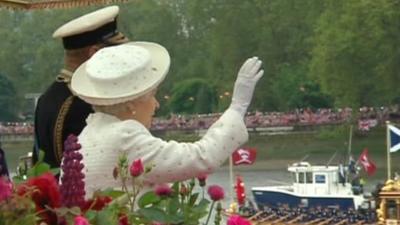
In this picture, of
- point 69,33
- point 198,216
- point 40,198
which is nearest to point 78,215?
point 40,198

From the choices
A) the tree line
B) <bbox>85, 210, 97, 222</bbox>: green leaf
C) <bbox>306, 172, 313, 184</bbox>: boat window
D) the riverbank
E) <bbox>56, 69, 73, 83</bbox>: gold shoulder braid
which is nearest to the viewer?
<bbox>85, 210, 97, 222</bbox>: green leaf

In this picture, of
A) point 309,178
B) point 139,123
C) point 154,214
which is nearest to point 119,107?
point 139,123

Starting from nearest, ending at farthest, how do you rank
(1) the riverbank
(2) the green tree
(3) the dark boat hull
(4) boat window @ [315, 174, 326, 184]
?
(3) the dark boat hull → (4) boat window @ [315, 174, 326, 184] → (1) the riverbank → (2) the green tree

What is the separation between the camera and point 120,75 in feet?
6.58

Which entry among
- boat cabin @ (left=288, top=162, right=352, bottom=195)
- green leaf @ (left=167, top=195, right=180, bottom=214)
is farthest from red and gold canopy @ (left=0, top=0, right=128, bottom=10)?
boat cabin @ (left=288, top=162, right=352, bottom=195)

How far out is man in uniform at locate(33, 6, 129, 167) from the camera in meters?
2.57

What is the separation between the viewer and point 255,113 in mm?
32969

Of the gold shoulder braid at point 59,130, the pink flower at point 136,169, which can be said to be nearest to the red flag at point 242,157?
the gold shoulder braid at point 59,130

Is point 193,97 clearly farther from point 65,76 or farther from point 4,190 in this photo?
point 4,190

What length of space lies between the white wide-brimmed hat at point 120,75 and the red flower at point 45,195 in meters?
0.54

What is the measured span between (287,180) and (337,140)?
8358 mm

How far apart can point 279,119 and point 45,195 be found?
30736 mm

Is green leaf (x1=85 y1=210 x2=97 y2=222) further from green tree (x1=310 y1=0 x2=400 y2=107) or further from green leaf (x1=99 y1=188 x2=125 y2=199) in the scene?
green tree (x1=310 y1=0 x2=400 y2=107)

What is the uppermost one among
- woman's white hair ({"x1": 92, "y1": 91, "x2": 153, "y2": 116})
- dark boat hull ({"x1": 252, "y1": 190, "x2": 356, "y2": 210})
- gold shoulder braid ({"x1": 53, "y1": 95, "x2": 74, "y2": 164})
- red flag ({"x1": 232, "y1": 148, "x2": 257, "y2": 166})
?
woman's white hair ({"x1": 92, "y1": 91, "x2": 153, "y2": 116})
